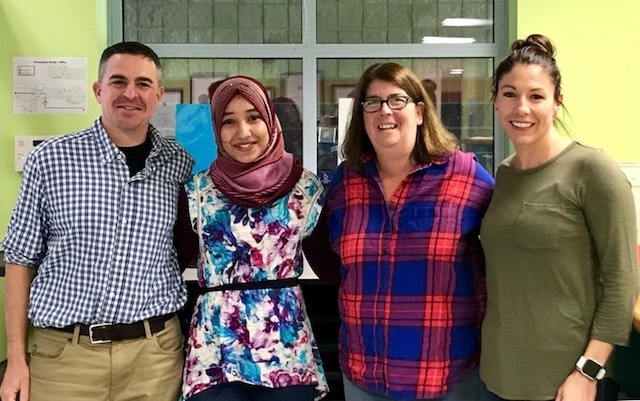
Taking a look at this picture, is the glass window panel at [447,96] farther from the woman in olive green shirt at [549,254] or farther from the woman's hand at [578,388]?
the woman's hand at [578,388]

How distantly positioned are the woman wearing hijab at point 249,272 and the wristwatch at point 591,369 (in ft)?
2.14

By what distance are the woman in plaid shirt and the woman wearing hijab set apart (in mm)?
125

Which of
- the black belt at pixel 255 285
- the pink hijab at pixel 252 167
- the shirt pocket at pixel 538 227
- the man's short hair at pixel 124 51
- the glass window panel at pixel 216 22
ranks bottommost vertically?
the black belt at pixel 255 285

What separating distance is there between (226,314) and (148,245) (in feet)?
0.93

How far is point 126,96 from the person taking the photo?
1735mm

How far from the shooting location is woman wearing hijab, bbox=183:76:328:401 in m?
1.61

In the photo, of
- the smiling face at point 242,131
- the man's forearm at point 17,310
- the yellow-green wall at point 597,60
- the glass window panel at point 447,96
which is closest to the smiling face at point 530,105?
the smiling face at point 242,131

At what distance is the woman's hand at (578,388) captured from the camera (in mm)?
1388

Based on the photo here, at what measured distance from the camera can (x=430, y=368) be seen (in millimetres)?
1525

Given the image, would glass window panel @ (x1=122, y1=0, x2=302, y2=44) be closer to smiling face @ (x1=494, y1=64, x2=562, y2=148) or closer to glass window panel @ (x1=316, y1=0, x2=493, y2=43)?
glass window panel @ (x1=316, y1=0, x2=493, y2=43)

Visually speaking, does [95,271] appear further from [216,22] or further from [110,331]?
[216,22]

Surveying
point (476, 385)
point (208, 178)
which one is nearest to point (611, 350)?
point (476, 385)

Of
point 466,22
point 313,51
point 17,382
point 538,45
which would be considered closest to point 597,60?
point 466,22

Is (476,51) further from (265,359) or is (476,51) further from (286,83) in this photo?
(265,359)
